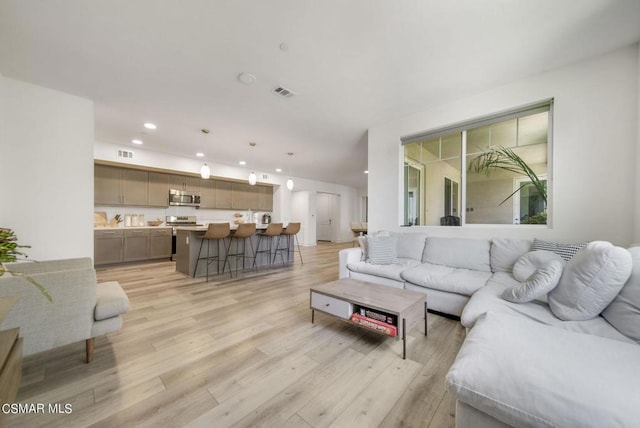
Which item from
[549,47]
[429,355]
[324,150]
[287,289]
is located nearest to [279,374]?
[429,355]

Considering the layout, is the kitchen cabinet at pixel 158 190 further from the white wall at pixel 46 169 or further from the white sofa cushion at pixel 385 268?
the white sofa cushion at pixel 385 268

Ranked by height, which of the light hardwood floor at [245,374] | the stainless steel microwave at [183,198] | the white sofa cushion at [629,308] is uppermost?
the stainless steel microwave at [183,198]

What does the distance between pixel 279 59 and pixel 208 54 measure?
0.68 m

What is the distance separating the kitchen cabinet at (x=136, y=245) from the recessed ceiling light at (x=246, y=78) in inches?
173

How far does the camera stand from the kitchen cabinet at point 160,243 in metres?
5.46

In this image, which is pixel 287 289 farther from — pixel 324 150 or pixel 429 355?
pixel 324 150

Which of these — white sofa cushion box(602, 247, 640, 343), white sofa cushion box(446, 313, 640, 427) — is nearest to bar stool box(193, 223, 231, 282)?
→ white sofa cushion box(446, 313, 640, 427)

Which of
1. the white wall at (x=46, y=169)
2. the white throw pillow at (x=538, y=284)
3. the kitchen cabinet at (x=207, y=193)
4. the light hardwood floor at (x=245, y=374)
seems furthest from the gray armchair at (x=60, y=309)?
the kitchen cabinet at (x=207, y=193)

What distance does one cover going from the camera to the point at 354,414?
1352 mm

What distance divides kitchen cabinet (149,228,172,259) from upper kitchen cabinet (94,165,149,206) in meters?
0.76

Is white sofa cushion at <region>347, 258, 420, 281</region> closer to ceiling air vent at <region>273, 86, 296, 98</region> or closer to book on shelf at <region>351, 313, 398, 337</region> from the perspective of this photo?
book on shelf at <region>351, 313, 398, 337</region>

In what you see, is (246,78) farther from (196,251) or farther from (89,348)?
(196,251)

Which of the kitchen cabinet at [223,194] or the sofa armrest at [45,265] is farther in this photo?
the kitchen cabinet at [223,194]

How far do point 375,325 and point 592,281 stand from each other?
1.38 meters
